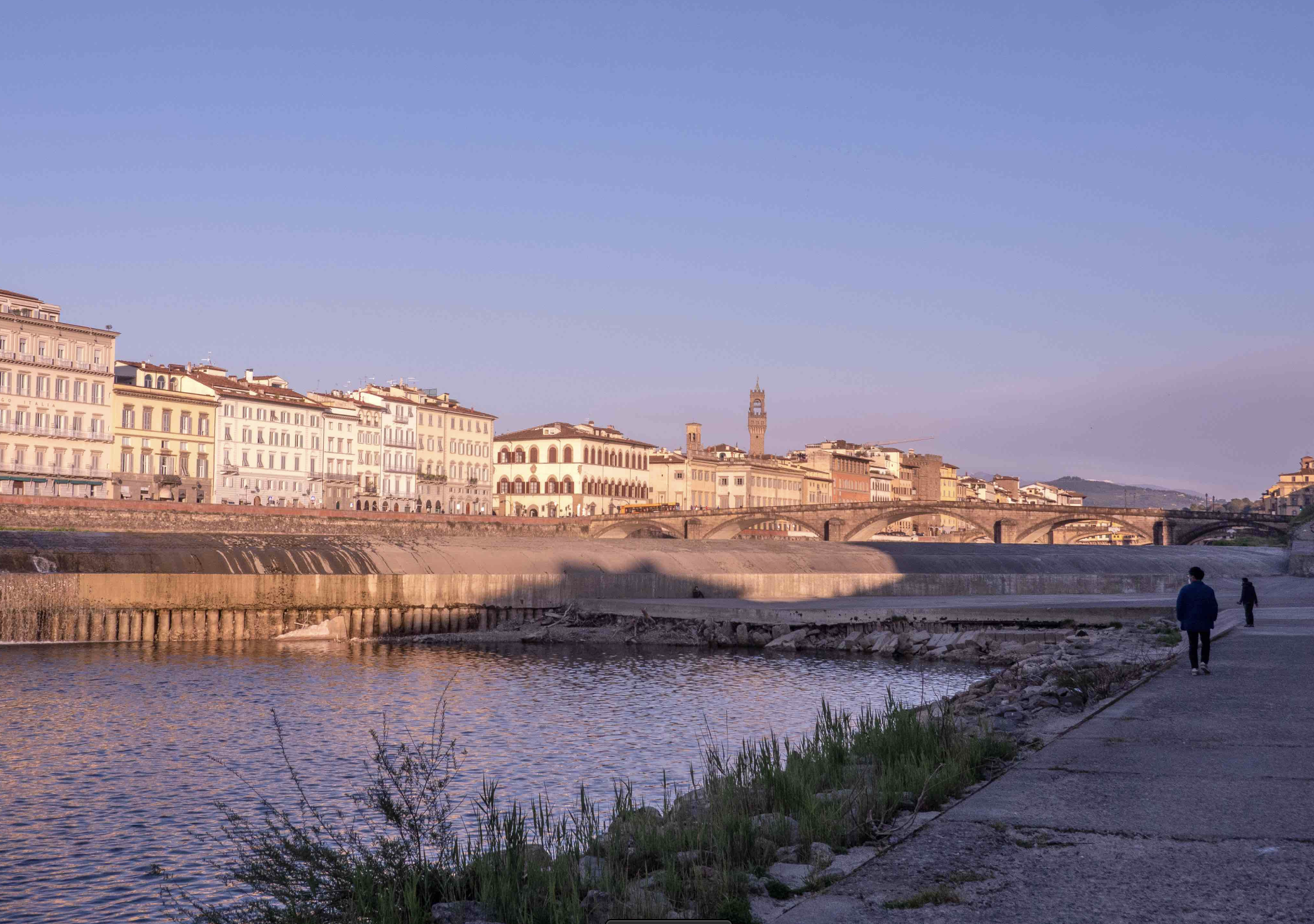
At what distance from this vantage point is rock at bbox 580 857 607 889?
29.6 feet

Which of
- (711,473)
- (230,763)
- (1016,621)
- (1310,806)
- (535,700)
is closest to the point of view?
(1310,806)

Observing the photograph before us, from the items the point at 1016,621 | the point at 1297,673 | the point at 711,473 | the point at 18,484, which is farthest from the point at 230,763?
the point at 711,473

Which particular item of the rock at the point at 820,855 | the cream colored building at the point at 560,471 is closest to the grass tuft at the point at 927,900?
the rock at the point at 820,855

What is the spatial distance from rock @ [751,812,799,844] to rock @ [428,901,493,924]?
2.43m

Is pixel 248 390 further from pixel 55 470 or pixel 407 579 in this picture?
pixel 407 579

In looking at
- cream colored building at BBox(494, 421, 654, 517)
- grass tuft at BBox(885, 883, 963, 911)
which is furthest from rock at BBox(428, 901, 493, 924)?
cream colored building at BBox(494, 421, 654, 517)

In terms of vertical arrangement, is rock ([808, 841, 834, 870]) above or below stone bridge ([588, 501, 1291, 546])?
below

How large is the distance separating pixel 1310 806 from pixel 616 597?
47.5 metres

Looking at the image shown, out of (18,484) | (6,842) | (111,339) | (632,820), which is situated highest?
(111,339)

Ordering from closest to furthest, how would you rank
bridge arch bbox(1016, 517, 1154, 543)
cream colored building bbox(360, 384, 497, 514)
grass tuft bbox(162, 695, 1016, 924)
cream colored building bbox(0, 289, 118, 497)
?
1. grass tuft bbox(162, 695, 1016, 924)
2. cream colored building bbox(0, 289, 118, 497)
3. bridge arch bbox(1016, 517, 1154, 543)
4. cream colored building bbox(360, 384, 497, 514)

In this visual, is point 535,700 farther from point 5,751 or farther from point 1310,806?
point 1310,806

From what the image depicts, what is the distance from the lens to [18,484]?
333ft

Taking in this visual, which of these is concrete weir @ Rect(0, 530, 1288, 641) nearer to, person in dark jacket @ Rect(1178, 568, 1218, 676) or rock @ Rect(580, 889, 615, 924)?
person in dark jacket @ Rect(1178, 568, 1218, 676)

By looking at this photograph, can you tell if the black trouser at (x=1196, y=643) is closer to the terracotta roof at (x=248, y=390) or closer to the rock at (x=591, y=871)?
the rock at (x=591, y=871)
